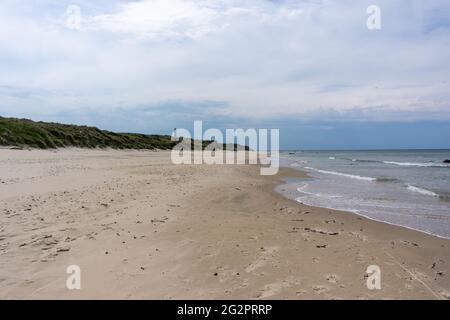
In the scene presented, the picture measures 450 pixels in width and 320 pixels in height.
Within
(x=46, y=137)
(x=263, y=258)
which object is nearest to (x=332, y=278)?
(x=263, y=258)

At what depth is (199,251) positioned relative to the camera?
20.2 feet

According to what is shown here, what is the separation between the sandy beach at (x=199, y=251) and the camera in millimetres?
4633

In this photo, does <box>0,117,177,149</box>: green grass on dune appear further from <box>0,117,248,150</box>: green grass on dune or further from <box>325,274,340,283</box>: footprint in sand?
<box>325,274,340,283</box>: footprint in sand

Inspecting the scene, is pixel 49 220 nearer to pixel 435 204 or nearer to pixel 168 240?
pixel 168 240

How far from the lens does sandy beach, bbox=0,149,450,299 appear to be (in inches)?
182

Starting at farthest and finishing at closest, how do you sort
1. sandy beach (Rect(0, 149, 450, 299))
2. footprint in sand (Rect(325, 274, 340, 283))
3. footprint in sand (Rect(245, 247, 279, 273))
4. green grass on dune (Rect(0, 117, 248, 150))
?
green grass on dune (Rect(0, 117, 248, 150)), footprint in sand (Rect(245, 247, 279, 273)), footprint in sand (Rect(325, 274, 340, 283)), sandy beach (Rect(0, 149, 450, 299))

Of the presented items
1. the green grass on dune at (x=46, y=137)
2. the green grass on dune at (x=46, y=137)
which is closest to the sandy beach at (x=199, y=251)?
the green grass on dune at (x=46, y=137)

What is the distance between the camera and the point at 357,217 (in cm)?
1011

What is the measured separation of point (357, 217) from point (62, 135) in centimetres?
3526

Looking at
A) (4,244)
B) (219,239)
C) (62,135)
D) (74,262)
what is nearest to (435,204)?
(219,239)

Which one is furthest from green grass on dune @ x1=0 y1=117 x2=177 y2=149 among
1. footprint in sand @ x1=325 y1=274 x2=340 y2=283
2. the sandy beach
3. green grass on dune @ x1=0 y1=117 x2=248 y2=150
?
footprint in sand @ x1=325 y1=274 x2=340 y2=283

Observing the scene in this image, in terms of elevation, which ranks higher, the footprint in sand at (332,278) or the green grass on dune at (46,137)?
the green grass on dune at (46,137)

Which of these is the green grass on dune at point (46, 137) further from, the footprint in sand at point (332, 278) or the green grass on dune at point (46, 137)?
the footprint in sand at point (332, 278)
